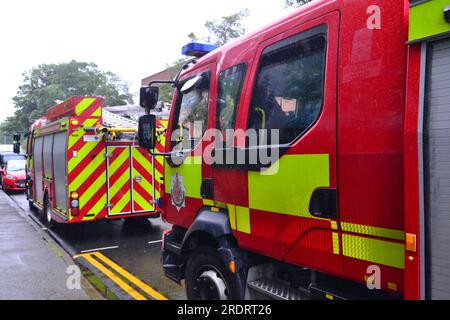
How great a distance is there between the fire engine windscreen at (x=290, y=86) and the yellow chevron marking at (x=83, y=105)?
17.5 feet

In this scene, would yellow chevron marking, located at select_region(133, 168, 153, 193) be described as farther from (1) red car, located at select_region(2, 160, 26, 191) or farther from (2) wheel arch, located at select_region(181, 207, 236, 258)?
(1) red car, located at select_region(2, 160, 26, 191)

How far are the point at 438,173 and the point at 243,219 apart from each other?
153 cm

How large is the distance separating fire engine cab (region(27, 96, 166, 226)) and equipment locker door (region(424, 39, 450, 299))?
6503 millimetres

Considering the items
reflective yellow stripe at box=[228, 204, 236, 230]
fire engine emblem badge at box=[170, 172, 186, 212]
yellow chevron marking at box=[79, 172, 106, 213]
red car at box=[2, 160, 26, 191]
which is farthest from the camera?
red car at box=[2, 160, 26, 191]

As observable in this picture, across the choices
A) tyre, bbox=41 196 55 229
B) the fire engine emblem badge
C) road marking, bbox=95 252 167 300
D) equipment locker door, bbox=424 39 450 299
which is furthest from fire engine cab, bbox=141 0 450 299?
tyre, bbox=41 196 55 229

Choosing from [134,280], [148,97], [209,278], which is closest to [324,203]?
[209,278]

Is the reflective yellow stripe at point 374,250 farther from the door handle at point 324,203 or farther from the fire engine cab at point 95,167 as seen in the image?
the fire engine cab at point 95,167

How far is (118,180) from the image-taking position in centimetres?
790

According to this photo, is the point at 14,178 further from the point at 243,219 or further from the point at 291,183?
the point at 291,183

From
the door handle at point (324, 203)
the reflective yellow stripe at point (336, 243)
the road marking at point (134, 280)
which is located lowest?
the road marking at point (134, 280)

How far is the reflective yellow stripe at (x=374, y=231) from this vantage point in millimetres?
1917

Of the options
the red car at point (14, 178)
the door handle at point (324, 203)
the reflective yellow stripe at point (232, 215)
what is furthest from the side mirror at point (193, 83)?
the red car at point (14, 178)

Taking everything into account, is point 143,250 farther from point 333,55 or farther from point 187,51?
point 333,55

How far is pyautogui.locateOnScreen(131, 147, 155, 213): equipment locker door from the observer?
26.4ft
